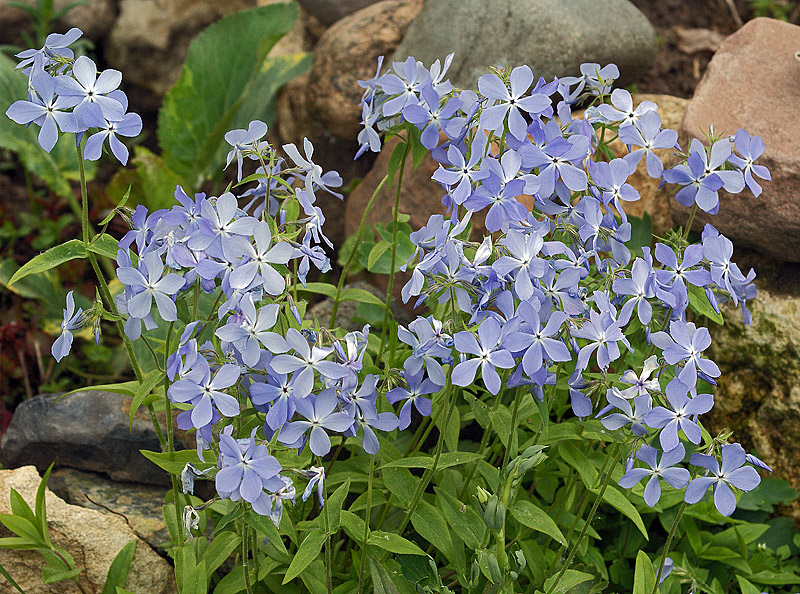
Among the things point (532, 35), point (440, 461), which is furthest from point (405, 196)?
point (440, 461)

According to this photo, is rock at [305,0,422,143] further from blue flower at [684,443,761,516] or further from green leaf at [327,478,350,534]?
blue flower at [684,443,761,516]

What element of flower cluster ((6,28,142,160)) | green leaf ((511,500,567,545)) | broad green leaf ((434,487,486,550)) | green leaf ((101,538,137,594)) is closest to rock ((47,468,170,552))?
green leaf ((101,538,137,594))

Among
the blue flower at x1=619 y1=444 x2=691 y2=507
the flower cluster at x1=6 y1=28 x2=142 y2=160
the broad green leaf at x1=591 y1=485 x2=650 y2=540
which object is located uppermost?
the flower cluster at x1=6 y1=28 x2=142 y2=160

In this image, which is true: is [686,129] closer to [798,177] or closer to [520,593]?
[798,177]

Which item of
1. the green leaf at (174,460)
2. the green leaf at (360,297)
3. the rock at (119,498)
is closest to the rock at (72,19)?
the rock at (119,498)

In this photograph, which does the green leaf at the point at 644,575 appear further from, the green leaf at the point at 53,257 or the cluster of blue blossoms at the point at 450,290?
the green leaf at the point at 53,257

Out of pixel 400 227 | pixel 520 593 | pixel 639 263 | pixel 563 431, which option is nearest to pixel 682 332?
pixel 639 263
